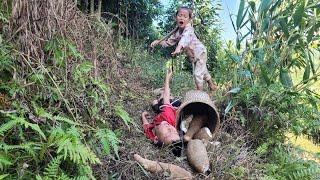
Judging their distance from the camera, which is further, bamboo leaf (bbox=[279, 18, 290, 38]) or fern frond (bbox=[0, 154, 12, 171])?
bamboo leaf (bbox=[279, 18, 290, 38])

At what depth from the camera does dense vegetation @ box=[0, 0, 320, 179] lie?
229cm

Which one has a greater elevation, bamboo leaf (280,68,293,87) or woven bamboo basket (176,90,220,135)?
bamboo leaf (280,68,293,87)

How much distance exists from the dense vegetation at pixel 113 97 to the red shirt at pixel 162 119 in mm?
101

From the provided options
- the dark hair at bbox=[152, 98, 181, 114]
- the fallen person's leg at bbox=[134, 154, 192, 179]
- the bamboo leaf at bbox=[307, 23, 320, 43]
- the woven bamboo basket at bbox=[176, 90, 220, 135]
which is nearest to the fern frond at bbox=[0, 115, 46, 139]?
the fallen person's leg at bbox=[134, 154, 192, 179]

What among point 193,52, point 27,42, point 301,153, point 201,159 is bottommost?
point 301,153

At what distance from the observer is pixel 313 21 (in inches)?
162

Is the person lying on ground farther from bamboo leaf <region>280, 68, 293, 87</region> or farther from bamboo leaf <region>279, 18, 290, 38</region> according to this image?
bamboo leaf <region>279, 18, 290, 38</region>

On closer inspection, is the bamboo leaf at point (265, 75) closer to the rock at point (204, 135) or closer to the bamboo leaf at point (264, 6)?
the bamboo leaf at point (264, 6)

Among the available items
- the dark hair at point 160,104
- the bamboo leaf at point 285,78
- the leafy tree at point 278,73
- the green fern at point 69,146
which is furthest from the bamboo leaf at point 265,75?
the green fern at point 69,146

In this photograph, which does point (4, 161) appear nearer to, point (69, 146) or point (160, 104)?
point (69, 146)

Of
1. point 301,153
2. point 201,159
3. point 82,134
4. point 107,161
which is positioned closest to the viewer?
point 82,134

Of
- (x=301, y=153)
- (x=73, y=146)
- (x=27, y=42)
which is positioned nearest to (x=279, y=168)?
(x=301, y=153)

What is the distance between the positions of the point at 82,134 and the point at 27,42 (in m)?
0.67

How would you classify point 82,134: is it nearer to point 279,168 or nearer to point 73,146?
point 73,146
